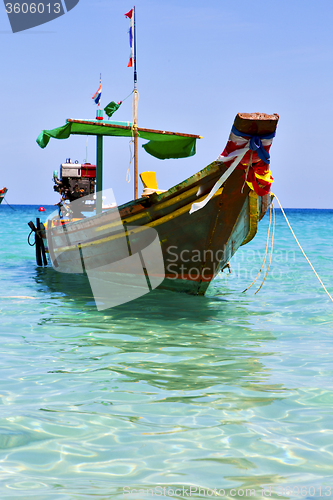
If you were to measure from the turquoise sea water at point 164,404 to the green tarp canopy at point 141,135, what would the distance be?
167 inches

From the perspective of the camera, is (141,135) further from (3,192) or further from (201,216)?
(3,192)

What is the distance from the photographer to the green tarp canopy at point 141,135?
923 cm

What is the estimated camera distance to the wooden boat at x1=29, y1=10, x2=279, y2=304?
5.93 m

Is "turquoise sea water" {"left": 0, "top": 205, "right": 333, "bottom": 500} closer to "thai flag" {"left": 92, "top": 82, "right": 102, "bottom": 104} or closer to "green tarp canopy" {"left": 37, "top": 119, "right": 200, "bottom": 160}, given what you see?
"green tarp canopy" {"left": 37, "top": 119, "right": 200, "bottom": 160}

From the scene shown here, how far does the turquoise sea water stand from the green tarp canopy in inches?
167

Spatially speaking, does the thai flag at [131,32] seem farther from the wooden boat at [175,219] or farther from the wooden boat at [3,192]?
the wooden boat at [3,192]

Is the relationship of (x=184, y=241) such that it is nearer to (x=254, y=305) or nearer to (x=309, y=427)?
(x=254, y=305)

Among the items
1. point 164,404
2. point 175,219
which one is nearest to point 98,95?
point 175,219

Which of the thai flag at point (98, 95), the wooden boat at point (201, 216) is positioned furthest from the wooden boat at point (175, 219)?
the thai flag at point (98, 95)

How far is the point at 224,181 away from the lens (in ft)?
20.2

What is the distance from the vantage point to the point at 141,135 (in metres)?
9.84

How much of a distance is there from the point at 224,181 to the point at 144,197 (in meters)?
1.55

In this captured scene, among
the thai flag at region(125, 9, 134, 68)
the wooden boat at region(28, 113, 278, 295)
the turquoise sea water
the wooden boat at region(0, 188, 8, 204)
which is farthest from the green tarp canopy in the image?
the wooden boat at region(0, 188, 8, 204)

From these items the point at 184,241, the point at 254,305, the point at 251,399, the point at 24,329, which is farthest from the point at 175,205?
the point at 251,399
